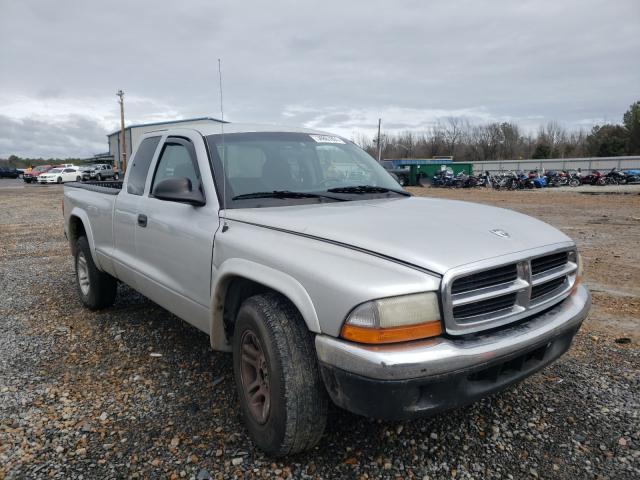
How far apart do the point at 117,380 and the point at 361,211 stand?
2.15 m

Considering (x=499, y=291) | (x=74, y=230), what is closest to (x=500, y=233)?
(x=499, y=291)

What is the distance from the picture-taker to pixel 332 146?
151 inches

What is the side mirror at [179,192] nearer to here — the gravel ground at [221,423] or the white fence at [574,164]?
the gravel ground at [221,423]

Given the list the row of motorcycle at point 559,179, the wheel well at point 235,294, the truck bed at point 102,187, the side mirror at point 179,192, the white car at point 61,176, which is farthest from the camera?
the white car at point 61,176

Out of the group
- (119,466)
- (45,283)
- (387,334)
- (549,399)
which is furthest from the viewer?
(45,283)

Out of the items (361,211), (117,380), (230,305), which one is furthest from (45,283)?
(361,211)

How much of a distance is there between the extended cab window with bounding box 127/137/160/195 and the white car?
41320 mm

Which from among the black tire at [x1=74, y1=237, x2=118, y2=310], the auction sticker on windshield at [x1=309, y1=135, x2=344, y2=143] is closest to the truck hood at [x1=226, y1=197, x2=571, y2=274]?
the auction sticker on windshield at [x1=309, y1=135, x2=344, y2=143]

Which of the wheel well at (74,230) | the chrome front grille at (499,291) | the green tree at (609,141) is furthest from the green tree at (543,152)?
the chrome front grille at (499,291)

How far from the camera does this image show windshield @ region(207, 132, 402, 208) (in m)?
3.09

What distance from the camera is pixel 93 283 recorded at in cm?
482

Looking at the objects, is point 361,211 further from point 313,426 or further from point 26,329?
point 26,329

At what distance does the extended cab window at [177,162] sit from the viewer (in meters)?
3.33

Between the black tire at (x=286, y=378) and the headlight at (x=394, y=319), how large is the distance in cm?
35
